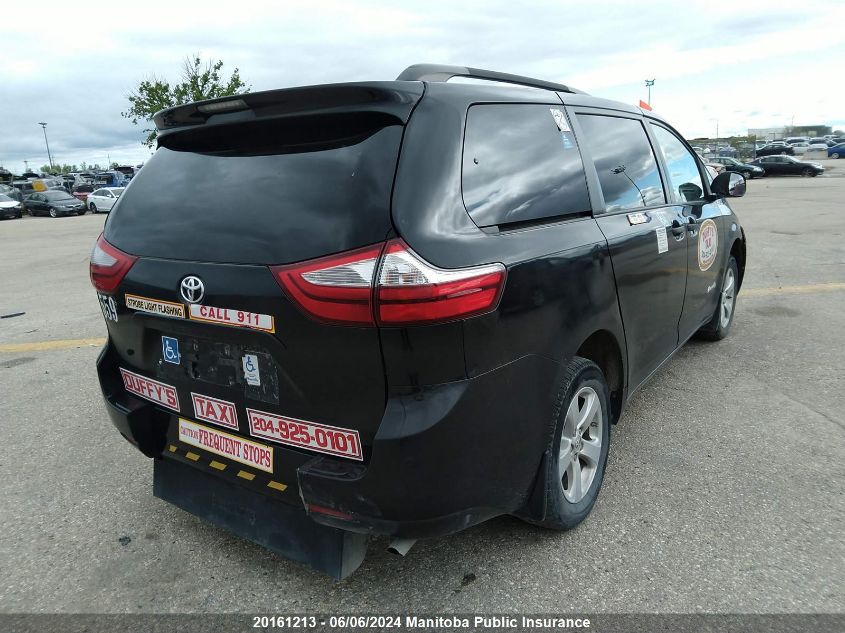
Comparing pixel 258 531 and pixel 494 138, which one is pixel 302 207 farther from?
pixel 258 531

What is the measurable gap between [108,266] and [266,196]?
2.85 ft

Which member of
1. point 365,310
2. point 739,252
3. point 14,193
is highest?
point 365,310

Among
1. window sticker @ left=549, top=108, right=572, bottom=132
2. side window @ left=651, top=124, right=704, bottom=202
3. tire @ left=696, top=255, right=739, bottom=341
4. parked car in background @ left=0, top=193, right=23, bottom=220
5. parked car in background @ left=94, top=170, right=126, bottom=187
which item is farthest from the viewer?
parked car in background @ left=94, top=170, right=126, bottom=187

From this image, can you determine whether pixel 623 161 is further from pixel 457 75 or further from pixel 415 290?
pixel 415 290

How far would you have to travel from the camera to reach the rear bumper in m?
1.92

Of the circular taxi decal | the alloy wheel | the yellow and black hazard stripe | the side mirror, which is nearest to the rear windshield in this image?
the yellow and black hazard stripe

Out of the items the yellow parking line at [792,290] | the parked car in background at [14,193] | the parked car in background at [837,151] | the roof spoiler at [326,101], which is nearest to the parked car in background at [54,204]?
the parked car in background at [14,193]

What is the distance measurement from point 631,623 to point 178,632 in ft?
5.22

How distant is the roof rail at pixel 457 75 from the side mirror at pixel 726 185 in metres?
1.99

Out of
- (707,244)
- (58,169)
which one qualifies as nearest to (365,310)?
(707,244)

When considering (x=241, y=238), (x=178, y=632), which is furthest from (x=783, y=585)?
(x=241, y=238)

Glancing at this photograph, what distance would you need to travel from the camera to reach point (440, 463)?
1.96 m

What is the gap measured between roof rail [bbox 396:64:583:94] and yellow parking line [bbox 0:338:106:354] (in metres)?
4.52

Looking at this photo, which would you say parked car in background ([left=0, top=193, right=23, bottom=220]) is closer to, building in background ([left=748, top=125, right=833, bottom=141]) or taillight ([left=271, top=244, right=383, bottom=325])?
taillight ([left=271, top=244, right=383, bottom=325])
